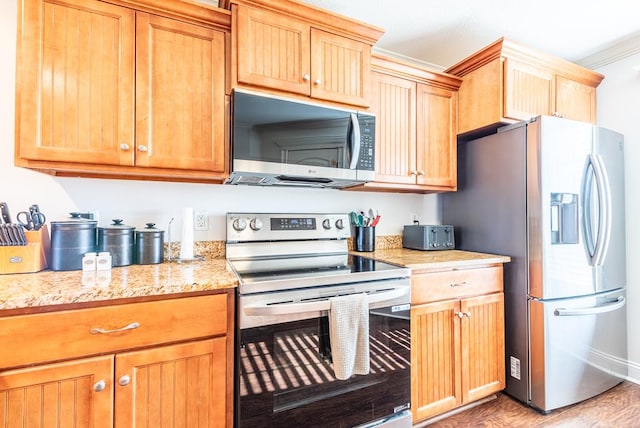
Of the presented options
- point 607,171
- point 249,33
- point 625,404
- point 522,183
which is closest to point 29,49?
point 249,33

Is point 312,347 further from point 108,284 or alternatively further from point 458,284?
point 458,284

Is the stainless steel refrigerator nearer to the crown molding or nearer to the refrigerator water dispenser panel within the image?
the refrigerator water dispenser panel

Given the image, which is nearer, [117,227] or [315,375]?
[315,375]

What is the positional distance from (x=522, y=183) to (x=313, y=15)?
1.57m

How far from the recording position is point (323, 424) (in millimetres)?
1317

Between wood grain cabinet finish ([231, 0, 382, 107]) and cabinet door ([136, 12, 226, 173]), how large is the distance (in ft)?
0.50

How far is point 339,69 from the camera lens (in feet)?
5.59

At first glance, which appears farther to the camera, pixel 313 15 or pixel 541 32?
pixel 541 32

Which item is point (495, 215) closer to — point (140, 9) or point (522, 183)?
point (522, 183)

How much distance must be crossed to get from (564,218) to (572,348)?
784 mm

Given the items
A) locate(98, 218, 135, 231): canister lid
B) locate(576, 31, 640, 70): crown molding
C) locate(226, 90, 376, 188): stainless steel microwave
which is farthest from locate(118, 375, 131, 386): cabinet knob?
locate(576, 31, 640, 70): crown molding

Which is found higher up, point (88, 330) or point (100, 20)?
point (100, 20)

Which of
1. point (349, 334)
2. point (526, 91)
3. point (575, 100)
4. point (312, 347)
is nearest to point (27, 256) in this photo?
point (312, 347)

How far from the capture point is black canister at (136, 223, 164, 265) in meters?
1.51
